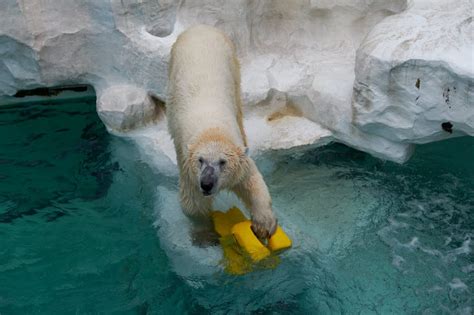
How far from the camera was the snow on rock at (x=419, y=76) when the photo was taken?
4500 millimetres

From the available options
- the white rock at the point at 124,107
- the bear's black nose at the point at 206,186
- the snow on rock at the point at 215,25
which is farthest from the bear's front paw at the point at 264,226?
the white rock at the point at 124,107

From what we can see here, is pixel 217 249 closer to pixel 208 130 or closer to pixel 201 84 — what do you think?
pixel 208 130

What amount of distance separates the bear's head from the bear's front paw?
1.18 ft

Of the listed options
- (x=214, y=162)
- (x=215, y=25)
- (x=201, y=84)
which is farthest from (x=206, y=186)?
(x=215, y=25)

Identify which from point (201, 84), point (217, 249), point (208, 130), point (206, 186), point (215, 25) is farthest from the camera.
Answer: point (215, 25)

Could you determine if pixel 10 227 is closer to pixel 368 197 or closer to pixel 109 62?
pixel 109 62

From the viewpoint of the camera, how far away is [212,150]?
3.81 m

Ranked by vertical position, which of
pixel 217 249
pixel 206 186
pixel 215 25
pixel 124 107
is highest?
pixel 215 25

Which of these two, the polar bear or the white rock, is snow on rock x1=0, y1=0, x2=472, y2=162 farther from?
the polar bear

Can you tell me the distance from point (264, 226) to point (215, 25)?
7.63ft

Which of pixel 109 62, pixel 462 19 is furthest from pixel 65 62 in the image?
pixel 462 19

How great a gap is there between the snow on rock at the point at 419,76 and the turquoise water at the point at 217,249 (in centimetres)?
51

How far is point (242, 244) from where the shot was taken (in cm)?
421

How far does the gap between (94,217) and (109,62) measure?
1.61 metres
